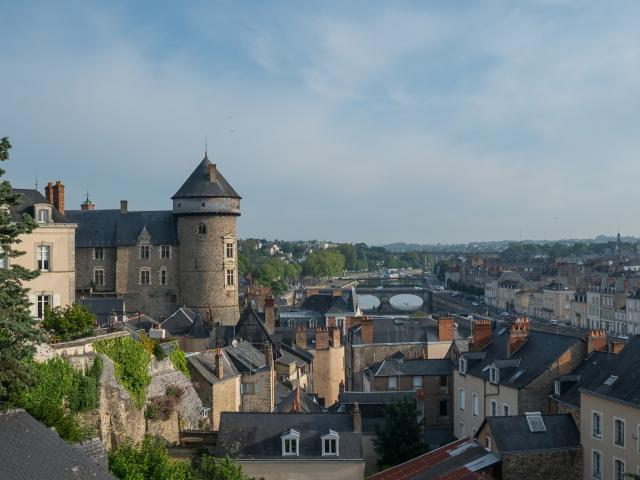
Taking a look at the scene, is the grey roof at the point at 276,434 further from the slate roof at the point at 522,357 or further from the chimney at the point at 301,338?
the chimney at the point at 301,338

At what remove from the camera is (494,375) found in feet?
98.0

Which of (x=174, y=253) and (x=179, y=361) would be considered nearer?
(x=179, y=361)

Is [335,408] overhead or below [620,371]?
below

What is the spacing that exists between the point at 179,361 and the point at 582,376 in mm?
13498

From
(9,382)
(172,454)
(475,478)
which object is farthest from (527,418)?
(9,382)

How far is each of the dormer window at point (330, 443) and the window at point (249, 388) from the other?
8.45 metres

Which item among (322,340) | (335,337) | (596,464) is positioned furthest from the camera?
(335,337)

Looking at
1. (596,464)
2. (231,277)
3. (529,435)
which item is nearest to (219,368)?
(529,435)

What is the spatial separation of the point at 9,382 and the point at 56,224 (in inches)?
502

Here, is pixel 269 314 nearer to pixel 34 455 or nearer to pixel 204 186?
pixel 204 186

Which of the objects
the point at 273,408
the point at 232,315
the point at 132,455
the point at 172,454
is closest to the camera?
the point at 132,455

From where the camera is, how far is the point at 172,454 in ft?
80.0

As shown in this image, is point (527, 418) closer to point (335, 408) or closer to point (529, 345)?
point (529, 345)

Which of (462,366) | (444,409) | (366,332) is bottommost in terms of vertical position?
(444,409)
